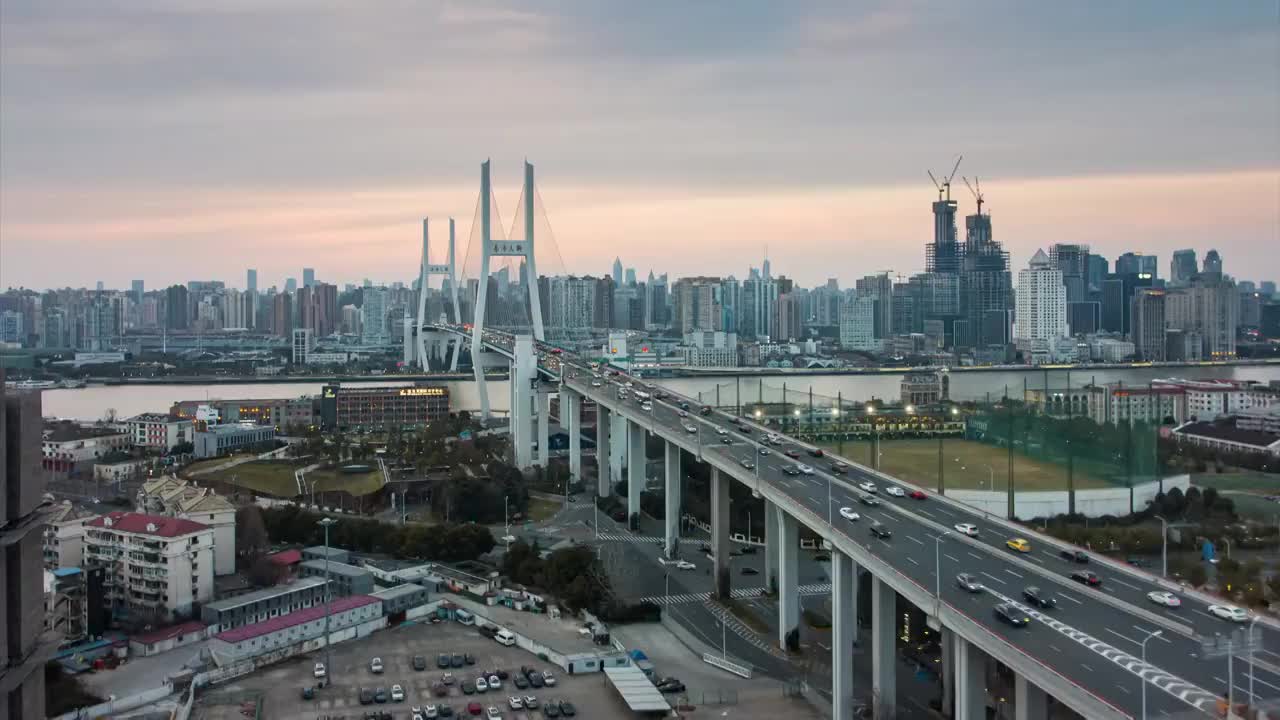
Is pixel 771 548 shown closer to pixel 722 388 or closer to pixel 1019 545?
pixel 1019 545

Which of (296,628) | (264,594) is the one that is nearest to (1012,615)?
(296,628)

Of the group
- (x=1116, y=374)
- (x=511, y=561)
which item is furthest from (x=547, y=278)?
(x=1116, y=374)

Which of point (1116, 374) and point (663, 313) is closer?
point (1116, 374)

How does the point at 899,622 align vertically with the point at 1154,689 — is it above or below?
below

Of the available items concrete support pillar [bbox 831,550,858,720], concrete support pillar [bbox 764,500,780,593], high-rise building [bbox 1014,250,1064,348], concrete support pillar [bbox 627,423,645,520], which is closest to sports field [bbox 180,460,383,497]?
concrete support pillar [bbox 627,423,645,520]

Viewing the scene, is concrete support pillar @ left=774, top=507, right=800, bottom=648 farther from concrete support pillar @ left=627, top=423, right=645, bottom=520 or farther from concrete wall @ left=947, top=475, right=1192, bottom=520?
concrete support pillar @ left=627, top=423, right=645, bottom=520

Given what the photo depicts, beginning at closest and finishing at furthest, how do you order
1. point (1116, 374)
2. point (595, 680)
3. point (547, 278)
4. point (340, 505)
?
point (595, 680) → point (340, 505) → point (547, 278) → point (1116, 374)

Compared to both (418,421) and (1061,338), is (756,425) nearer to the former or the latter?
(418,421)
